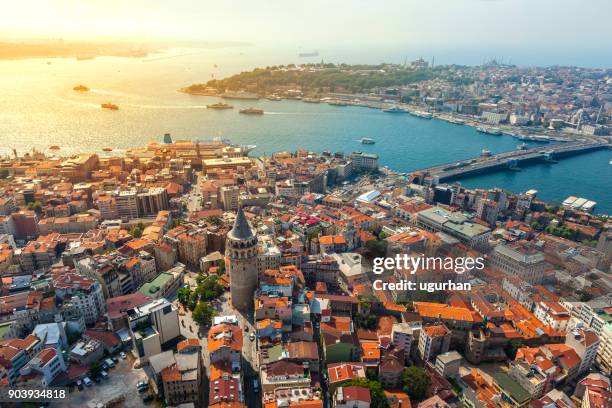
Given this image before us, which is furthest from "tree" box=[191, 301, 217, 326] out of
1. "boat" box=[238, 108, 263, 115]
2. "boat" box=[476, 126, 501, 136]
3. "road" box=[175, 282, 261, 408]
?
"boat" box=[476, 126, 501, 136]

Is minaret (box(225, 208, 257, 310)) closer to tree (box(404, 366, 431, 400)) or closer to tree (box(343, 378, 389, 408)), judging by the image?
tree (box(343, 378, 389, 408))

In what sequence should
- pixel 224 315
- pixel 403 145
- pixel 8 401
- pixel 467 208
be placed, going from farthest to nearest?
pixel 403 145
pixel 467 208
pixel 224 315
pixel 8 401

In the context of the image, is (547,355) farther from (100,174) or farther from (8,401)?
(100,174)

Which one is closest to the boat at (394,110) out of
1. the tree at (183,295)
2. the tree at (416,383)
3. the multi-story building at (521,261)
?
the multi-story building at (521,261)

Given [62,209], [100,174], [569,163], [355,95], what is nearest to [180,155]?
[100,174]

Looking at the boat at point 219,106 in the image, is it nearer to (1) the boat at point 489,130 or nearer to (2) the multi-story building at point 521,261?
(1) the boat at point 489,130

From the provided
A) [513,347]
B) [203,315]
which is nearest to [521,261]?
[513,347]
